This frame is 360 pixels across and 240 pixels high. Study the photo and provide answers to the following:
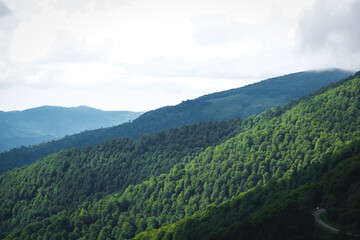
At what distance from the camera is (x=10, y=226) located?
184875mm

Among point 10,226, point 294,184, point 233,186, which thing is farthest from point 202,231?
point 10,226

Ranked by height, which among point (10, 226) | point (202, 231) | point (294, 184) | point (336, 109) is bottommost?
point (10, 226)

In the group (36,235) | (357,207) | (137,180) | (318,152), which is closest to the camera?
(357,207)

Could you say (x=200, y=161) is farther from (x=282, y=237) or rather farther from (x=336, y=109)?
(x=282, y=237)

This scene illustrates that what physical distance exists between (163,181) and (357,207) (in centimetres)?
10742

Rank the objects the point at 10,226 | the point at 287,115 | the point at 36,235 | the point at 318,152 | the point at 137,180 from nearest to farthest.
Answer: the point at 318,152
the point at 36,235
the point at 287,115
the point at 10,226
the point at 137,180

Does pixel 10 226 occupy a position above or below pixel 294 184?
below

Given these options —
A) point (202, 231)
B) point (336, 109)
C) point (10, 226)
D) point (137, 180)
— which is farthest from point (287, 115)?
point (10, 226)

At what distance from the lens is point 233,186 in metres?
133

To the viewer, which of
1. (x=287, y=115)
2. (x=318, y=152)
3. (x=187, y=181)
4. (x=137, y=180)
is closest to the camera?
(x=318, y=152)

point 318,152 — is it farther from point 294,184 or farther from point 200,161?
point 200,161

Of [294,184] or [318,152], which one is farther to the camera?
[318,152]

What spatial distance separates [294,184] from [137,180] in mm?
119315

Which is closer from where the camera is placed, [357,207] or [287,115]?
[357,207]
